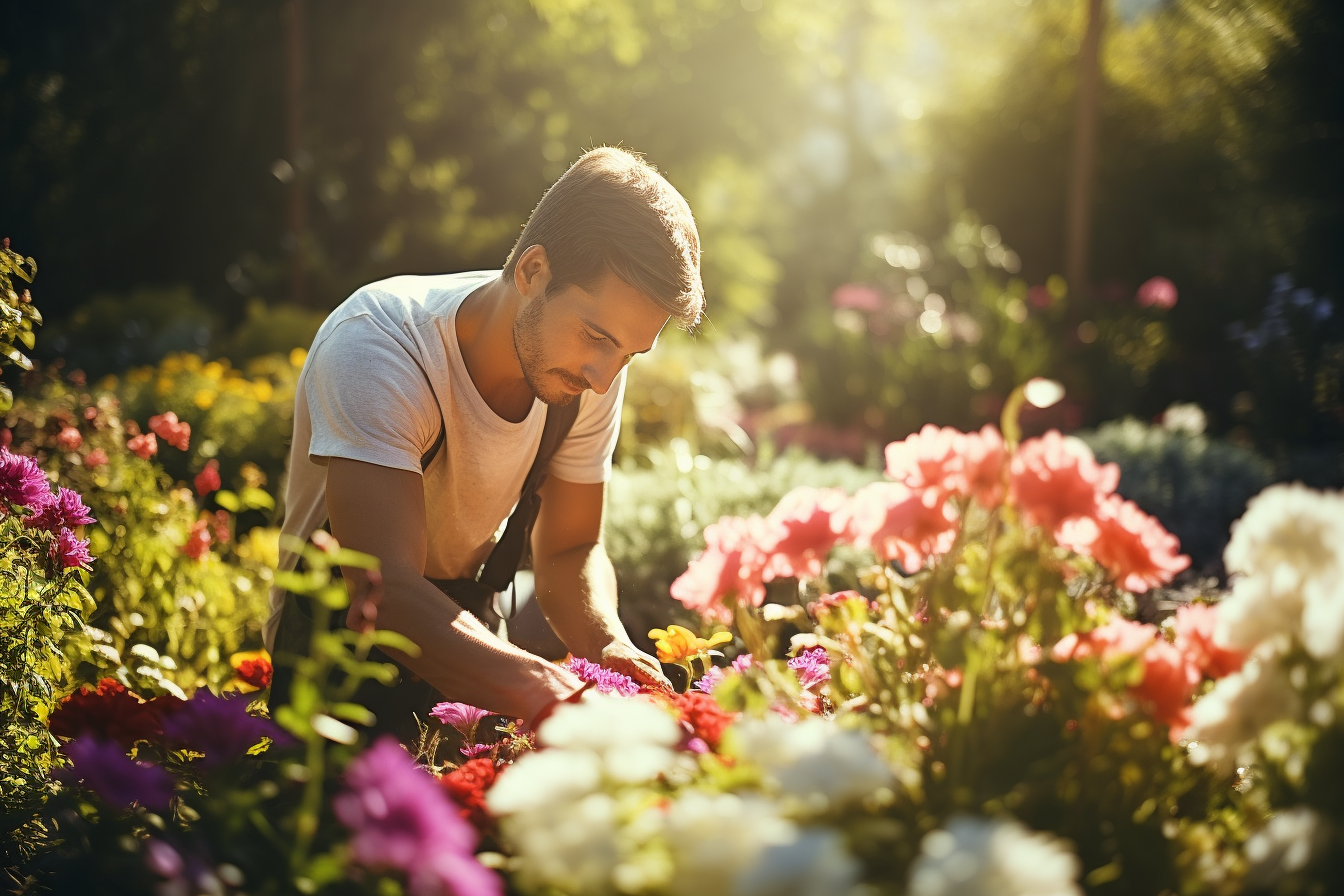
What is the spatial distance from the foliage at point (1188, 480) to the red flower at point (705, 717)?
4.00 m

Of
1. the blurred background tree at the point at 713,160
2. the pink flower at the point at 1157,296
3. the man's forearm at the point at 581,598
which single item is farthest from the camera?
the pink flower at the point at 1157,296

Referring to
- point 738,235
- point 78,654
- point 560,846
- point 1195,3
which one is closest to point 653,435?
point 78,654

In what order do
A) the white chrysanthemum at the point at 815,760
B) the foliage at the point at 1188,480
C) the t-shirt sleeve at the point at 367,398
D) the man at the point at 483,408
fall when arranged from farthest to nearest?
the foliage at the point at 1188,480, the t-shirt sleeve at the point at 367,398, the man at the point at 483,408, the white chrysanthemum at the point at 815,760

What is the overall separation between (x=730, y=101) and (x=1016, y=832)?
15087mm

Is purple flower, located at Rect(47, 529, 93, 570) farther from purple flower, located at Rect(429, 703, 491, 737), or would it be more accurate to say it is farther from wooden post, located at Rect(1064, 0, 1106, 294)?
wooden post, located at Rect(1064, 0, 1106, 294)

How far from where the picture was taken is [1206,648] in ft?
3.90

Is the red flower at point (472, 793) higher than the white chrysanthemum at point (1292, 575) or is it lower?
lower

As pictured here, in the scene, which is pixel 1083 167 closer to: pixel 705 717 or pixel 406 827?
pixel 705 717

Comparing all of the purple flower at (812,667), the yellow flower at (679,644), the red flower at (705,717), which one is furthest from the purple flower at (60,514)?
the purple flower at (812,667)

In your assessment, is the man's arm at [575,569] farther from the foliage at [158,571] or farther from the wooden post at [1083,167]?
the wooden post at [1083,167]

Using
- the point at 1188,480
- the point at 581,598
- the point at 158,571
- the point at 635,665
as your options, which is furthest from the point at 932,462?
the point at 1188,480

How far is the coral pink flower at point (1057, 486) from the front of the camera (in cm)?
111

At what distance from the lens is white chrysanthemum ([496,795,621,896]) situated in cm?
82

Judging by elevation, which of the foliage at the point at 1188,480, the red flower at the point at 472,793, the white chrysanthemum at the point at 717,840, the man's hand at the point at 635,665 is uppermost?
the foliage at the point at 1188,480
